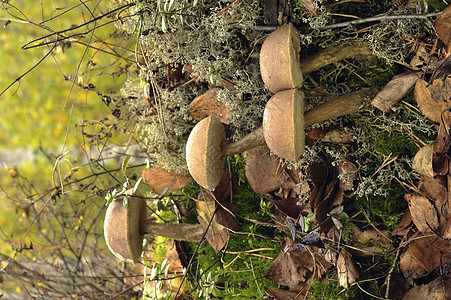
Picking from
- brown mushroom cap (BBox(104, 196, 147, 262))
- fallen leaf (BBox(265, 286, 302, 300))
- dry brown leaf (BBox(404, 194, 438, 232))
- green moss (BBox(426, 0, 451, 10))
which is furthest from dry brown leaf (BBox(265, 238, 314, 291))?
green moss (BBox(426, 0, 451, 10))

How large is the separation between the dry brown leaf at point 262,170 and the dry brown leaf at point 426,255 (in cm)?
46

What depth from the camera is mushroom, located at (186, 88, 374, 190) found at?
97 centimetres

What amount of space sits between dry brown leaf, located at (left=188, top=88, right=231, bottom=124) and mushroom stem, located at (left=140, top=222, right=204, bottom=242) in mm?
429

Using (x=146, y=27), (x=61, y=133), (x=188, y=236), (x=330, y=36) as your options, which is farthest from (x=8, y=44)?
(x=330, y=36)

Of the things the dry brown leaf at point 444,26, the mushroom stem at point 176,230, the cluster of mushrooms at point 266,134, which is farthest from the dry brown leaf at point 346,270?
the dry brown leaf at point 444,26

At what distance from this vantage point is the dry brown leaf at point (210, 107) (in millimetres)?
1361

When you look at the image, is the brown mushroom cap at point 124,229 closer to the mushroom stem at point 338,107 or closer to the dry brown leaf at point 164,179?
the dry brown leaf at point 164,179

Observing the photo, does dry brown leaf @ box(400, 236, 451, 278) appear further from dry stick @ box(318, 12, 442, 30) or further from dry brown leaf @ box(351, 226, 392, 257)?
dry stick @ box(318, 12, 442, 30)

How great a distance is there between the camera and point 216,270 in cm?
157

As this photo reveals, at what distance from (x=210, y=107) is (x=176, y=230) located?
1.61ft

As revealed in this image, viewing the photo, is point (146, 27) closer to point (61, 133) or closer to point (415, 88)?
point (415, 88)

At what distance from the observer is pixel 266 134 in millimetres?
1030

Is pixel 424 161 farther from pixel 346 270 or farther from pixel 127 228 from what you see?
pixel 127 228

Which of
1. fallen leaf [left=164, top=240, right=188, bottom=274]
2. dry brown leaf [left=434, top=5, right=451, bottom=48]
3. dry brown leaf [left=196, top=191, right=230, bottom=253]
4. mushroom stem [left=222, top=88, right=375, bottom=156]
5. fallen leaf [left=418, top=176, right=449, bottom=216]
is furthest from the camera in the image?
fallen leaf [left=164, top=240, right=188, bottom=274]
